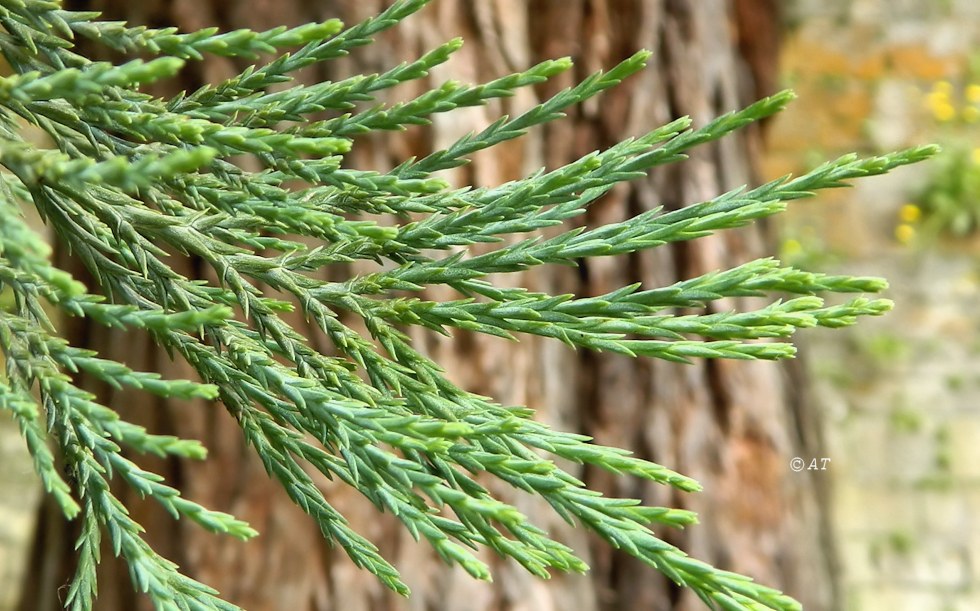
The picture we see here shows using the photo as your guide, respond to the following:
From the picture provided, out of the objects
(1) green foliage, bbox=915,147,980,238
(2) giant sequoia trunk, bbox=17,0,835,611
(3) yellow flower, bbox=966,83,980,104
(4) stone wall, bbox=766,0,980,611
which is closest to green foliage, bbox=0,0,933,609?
(2) giant sequoia trunk, bbox=17,0,835,611

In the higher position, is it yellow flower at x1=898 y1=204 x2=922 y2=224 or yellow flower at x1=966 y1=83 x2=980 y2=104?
yellow flower at x1=966 y1=83 x2=980 y2=104

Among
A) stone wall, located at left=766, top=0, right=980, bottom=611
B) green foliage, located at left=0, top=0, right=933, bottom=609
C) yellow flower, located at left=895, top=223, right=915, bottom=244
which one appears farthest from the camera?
yellow flower, located at left=895, top=223, right=915, bottom=244

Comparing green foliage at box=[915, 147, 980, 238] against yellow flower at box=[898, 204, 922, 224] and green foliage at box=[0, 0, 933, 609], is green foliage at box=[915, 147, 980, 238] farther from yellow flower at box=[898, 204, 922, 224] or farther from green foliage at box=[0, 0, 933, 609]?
green foliage at box=[0, 0, 933, 609]

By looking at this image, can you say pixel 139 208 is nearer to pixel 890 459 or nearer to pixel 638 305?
pixel 638 305

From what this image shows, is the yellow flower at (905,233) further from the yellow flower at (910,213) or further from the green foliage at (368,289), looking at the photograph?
the green foliage at (368,289)

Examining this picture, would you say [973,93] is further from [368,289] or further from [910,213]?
[368,289]

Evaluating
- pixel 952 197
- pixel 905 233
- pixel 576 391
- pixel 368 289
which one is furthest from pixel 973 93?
pixel 368 289
